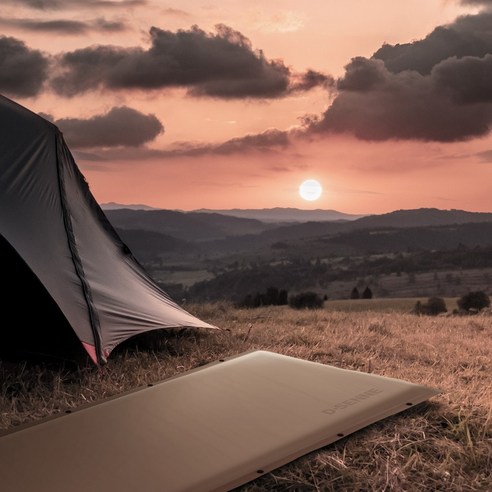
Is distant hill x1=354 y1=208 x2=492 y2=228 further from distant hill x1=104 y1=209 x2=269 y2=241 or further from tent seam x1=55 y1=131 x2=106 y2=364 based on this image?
tent seam x1=55 y1=131 x2=106 y2=364

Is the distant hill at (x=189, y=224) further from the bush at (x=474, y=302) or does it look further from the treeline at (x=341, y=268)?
the bush at (x=474, y=302)

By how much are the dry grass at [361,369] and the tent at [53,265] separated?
0.70 ft


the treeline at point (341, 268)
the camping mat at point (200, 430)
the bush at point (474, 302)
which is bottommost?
the treeline at point (341, 268)

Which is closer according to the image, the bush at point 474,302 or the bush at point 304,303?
the bush at point 304,303

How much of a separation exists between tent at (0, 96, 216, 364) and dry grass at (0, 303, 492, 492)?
0.21 meters

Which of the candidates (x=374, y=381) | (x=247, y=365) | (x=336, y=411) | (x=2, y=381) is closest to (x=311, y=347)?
(x=247, y=365)

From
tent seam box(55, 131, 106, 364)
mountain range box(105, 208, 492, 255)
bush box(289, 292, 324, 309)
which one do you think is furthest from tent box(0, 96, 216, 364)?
mountain range box(105, 208, 492, 255)

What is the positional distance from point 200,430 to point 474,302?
7591 mm

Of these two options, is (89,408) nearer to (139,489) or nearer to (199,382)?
(199,382)

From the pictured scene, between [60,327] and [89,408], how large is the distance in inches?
42.4

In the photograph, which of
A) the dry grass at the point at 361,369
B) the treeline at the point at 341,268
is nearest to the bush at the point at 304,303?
the dry grass at the point at 361,369

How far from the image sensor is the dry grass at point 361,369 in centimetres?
223

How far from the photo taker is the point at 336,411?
2697 mm

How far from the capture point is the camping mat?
7.16 feet
